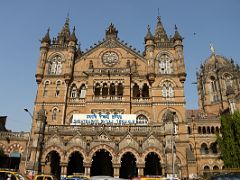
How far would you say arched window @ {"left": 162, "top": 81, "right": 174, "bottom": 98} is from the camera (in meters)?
38.7

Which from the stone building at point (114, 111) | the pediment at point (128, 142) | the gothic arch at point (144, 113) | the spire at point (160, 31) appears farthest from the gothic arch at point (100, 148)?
the spire at point (160, 31)

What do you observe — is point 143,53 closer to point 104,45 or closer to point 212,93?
point 104,45

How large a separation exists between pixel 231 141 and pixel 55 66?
30273 millimetres

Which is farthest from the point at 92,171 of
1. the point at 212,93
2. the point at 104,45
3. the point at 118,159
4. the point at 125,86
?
the point at 212,93

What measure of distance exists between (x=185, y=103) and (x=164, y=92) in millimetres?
3743

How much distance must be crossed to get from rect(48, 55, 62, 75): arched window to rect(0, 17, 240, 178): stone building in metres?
0.17

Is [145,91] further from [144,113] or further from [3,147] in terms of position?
[3,147]

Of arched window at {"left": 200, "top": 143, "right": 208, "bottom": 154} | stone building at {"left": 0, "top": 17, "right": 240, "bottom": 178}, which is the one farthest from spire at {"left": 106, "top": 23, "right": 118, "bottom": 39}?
arched window at {"left": 200, "top": 143, "right": 208, "bottom": 154}

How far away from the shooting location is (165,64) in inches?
1631

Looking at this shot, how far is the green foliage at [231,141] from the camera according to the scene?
1184 inches

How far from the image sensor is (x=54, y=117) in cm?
3869

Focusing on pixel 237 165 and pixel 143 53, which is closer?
pixel 237 165

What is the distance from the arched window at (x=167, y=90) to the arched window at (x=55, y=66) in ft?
59.3

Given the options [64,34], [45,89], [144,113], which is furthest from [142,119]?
[64,34]
